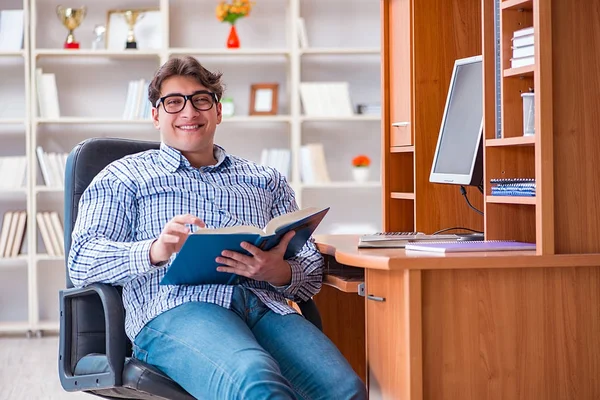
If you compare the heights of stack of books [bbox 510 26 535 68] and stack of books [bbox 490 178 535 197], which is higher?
stack of books [bbox 510 26 535 68]

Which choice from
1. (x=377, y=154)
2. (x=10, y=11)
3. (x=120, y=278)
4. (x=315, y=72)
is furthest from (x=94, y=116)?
(x=120, y=278)

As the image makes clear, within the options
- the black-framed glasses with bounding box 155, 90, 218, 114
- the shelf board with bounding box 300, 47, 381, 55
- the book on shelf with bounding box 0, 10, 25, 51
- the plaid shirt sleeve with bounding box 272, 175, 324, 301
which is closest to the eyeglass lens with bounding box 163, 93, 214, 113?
the black-framed glasses with bounding box 155, 90, 218, 114

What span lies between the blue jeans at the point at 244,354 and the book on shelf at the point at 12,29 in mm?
3360

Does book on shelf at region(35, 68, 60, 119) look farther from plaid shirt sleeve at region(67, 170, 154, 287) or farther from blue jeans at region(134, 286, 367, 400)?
blue jeans at region(134, 286, 367, 400)

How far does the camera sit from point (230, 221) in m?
2.25

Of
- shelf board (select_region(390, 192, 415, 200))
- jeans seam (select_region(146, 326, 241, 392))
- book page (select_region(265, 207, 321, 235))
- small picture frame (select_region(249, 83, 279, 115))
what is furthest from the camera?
small picture frame (select_region(249, 83, 279, 115))

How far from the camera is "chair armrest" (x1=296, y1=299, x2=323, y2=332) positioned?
227cm

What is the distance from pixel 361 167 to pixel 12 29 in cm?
211

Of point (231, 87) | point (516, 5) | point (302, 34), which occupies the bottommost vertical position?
point (516, 5)

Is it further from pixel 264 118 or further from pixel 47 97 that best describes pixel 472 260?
pixel 47 97

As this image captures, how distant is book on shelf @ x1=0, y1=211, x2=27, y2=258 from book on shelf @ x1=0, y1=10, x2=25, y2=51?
3.09ft

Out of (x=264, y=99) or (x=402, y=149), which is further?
(x=264, y=99)

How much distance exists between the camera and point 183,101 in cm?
229

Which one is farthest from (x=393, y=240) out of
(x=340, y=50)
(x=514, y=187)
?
(x=340, y=50)
